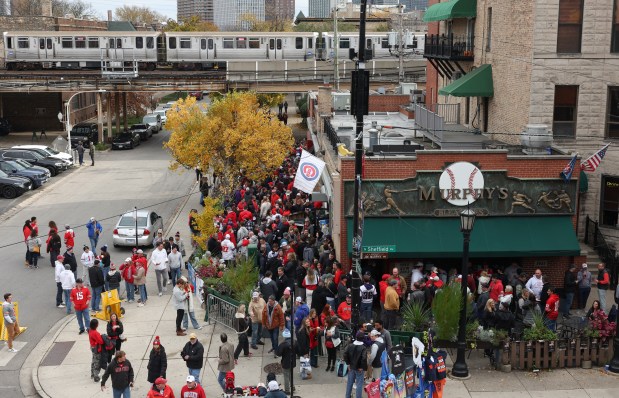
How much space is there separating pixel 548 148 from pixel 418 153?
13.1 ft

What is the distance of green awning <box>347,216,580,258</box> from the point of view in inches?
859

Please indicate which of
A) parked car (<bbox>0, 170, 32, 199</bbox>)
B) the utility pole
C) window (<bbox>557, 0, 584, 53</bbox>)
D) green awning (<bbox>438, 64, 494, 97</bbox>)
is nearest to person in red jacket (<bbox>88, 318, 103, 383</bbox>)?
the utility pole

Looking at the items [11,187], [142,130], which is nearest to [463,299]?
[11,187]

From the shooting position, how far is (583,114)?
1001 inches

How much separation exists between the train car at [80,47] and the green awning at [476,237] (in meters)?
44.6

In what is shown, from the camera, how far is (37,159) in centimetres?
4709

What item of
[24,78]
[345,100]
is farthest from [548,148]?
[24,78]

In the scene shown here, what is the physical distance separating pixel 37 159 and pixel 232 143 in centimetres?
1855

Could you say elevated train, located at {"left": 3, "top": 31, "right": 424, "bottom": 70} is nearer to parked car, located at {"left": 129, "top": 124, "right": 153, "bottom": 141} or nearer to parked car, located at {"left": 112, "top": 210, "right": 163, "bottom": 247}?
parked car, located at {"left": 129, "top": 124, "right": 153, "bottom": 141}

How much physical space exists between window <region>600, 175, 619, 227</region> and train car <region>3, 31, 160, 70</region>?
43858mm

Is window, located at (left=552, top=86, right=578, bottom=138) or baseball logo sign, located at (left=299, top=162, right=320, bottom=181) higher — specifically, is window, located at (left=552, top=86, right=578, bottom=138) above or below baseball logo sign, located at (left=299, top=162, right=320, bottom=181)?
above

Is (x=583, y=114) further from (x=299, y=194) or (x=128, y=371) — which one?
(x=128, y=371)

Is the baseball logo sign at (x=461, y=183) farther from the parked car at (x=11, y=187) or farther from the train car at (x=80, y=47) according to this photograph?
the train car at (x=80, y=47)

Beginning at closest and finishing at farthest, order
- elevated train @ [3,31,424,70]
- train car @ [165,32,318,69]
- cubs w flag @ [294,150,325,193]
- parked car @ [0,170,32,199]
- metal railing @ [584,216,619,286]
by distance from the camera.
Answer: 1. cubs w flag @ [294,150,325,193]
2. metal railing @ [584,216,619,286]
3. parked car @ [0,170,32,199]
4. train car @ [165,32,318,69]
5. elevated train @ [3,31,424,70]
